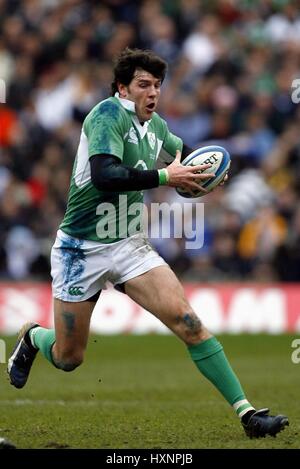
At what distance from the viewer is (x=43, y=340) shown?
802 cm

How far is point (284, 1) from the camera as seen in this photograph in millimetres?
18797

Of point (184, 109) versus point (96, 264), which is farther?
point (184, 109)

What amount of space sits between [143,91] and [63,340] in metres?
1.77

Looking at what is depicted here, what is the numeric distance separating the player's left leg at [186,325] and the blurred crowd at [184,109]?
864cm

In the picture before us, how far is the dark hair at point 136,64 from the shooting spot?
7457 millimetres

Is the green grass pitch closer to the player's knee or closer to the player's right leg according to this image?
the player's right leg

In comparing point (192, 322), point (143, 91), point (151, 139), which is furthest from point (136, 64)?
point (192, 322)

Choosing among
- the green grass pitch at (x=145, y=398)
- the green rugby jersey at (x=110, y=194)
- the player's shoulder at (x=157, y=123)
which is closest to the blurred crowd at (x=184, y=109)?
the green grass pitch at (x=145, y=398)

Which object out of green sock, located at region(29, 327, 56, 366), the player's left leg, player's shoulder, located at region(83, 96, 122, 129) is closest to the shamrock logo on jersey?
player's shoulder, located at region(83, 96, 122, 129)

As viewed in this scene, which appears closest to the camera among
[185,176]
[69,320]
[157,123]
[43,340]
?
[185,176]

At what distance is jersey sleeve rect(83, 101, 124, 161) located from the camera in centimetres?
717

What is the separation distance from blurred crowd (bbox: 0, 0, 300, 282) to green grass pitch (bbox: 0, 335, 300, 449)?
61.3 inches

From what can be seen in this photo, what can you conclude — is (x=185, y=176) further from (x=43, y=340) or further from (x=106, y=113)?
(x=43, y=340)

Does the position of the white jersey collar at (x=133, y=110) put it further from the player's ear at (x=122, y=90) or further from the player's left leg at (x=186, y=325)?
the player's left leg at (x=186, y=325)
